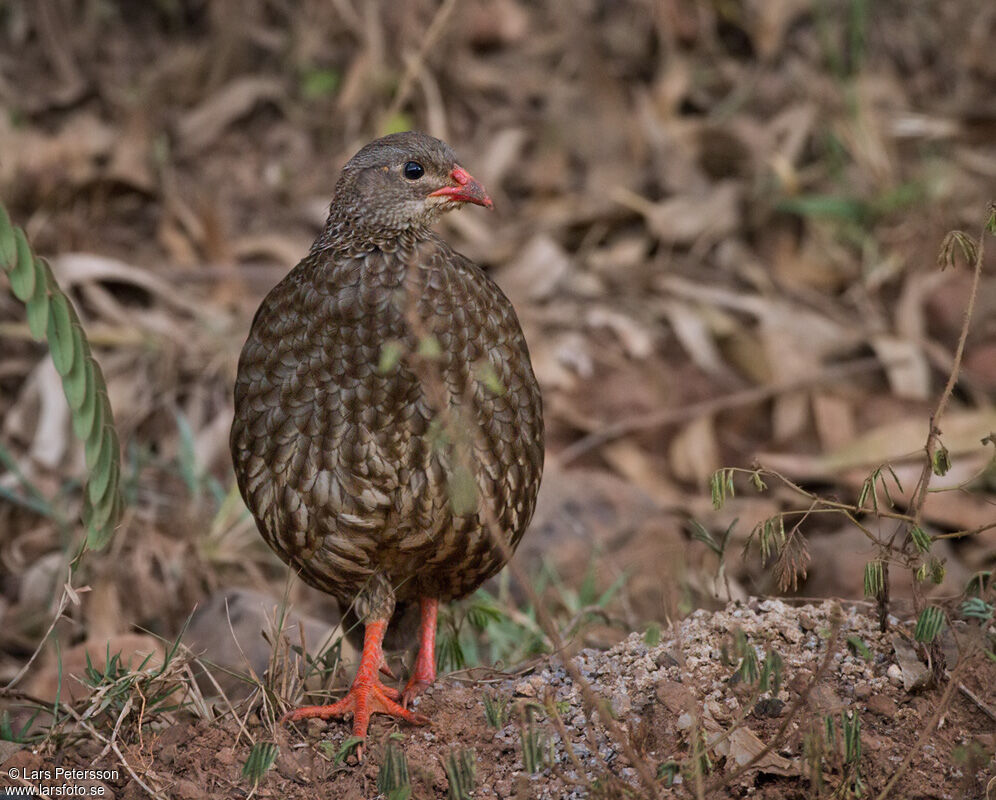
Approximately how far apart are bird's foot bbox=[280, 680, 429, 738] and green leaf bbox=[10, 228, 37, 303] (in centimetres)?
123

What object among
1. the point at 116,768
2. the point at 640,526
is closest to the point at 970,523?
the point at 640,526

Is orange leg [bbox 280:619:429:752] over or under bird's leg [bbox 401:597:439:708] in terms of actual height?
over

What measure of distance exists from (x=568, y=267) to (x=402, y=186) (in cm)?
368

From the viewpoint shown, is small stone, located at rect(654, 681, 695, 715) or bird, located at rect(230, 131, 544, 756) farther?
bird, located at rect(230, 131, 544, 756)

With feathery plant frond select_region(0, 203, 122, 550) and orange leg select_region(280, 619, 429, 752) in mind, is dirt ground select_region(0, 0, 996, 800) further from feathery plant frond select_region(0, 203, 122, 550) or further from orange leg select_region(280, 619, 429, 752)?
feathery plant frond select_region(0, 203, 122, 550)

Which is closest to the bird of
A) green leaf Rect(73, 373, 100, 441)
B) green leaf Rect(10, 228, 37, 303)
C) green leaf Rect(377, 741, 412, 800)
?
green leaf Rect(377, 741, 412, 800)

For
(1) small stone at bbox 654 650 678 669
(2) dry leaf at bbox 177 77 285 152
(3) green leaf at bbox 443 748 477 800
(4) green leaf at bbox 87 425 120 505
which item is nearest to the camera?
(3) green leaf at bbox 443 748 477 800

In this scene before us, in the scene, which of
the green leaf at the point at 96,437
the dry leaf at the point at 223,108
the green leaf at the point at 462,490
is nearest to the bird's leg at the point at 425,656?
the green leaf at the point at 462,490

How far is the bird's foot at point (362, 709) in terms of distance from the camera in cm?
342

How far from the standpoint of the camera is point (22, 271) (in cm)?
299

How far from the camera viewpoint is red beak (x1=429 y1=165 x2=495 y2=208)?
3.83m

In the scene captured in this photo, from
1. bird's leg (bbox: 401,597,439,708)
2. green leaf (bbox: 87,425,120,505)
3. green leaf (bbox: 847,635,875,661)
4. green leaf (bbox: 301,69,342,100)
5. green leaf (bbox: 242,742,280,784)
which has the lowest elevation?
bird's leg (bbox: 401,597,439,708)

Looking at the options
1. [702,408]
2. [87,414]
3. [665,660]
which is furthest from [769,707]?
[702,408]

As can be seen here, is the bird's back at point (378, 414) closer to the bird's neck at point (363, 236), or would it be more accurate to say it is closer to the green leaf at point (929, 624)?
the bird's neck at point (363, 236)
